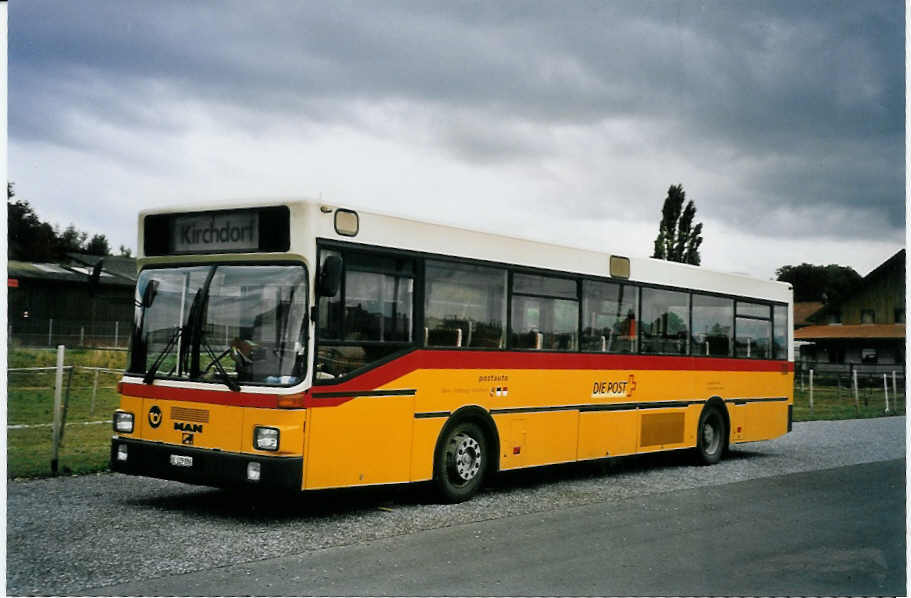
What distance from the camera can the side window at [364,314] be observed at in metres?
8.79

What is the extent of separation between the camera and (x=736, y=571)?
23.4 feet

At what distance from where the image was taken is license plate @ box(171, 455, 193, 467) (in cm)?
874

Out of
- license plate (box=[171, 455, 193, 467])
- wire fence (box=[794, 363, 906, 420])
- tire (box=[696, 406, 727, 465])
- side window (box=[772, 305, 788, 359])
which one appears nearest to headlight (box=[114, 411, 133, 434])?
license plate (box=[171, 455, 193, 467])

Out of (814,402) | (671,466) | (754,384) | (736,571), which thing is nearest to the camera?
(736,571)

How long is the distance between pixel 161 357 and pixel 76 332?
90.3 feet

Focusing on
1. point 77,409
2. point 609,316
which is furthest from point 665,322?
point 77,409

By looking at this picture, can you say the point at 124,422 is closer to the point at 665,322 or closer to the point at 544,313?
the point at 544,313

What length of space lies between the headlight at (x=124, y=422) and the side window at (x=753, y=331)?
31.1ft

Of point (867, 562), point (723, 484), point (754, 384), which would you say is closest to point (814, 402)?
point (754, 384)

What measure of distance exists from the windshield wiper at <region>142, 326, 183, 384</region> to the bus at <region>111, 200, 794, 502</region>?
0.05ft

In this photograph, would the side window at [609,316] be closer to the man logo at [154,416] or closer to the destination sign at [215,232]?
the destination sign at [215,232]

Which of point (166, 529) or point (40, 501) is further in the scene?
point (40, 501)

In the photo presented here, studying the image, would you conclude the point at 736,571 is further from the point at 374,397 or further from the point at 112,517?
the point at 112,517

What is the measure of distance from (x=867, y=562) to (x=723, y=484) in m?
4.99
